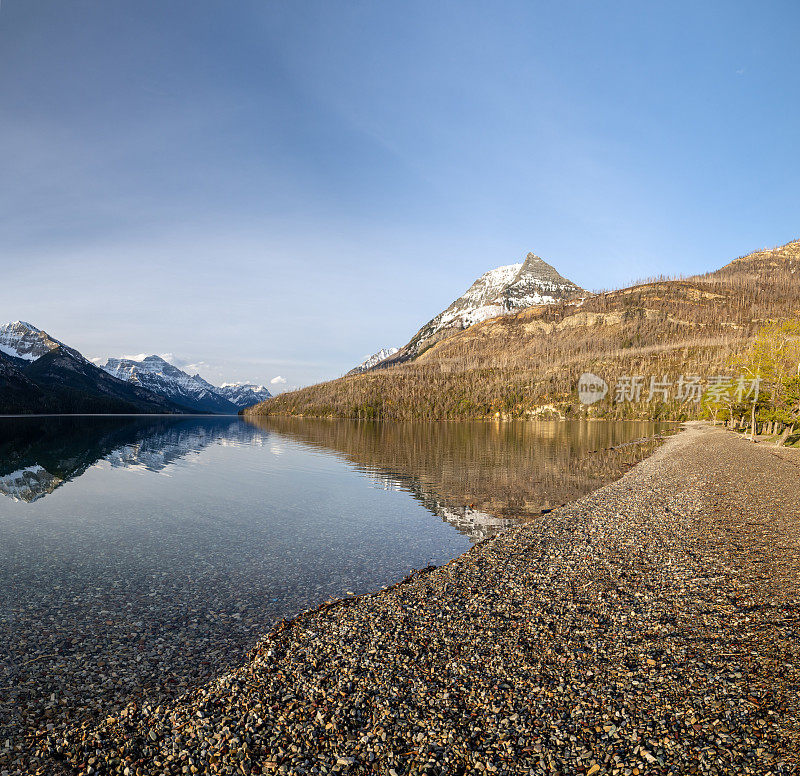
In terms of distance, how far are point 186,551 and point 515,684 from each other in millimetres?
20169

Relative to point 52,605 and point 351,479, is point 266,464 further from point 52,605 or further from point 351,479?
point 52,605

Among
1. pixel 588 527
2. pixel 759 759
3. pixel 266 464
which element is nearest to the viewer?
Answer: pixel 759 759

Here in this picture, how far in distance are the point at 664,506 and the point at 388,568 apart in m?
20.3

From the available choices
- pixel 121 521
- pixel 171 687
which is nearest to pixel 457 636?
pixel 171 687

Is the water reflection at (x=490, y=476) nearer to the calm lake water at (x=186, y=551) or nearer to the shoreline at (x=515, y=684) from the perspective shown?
the calm lake water at (x=186, y=551)

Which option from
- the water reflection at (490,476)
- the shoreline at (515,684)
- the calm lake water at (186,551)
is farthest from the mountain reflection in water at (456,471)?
the shoreline at (515,684)

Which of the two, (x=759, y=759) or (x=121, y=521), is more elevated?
(x=759, y=759)

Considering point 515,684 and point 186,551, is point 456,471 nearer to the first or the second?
point 186,551

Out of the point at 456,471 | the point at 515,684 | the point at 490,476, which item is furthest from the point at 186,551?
the point at 456,471

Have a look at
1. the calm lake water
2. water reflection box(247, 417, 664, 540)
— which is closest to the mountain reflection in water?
water reflection box(247, 417, 664, 540)

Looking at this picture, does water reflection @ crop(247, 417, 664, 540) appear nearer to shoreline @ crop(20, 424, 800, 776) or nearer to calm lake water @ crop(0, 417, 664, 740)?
calm lake water @ crop(0, 417, 664, 740)

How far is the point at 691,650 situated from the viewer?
11.9 metres

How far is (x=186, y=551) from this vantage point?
24.1m

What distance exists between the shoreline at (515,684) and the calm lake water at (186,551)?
260cm
